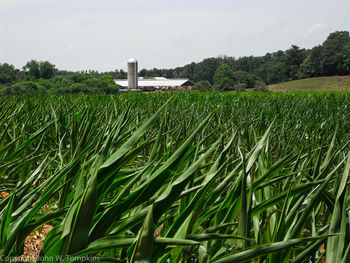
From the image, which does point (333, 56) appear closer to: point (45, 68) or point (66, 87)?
point (66, 87)

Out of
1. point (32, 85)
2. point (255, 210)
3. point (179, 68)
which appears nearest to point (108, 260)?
point (255, 210)

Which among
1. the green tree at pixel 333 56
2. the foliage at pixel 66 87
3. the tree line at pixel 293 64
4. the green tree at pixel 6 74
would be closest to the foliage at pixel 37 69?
the green tree at pixel 6 74

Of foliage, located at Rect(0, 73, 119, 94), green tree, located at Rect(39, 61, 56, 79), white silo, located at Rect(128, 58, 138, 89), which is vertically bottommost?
foliage, located at Rect(0, 73, 119, 94)

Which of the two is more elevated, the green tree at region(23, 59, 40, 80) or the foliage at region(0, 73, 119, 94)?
the green tree at region(23, 59, 40, 80)

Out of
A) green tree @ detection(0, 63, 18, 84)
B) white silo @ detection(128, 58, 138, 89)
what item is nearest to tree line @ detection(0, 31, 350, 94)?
green tree @ detection(0, 63, 18, 84)

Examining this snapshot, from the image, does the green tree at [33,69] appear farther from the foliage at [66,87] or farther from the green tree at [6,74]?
the foliage at [66,87]

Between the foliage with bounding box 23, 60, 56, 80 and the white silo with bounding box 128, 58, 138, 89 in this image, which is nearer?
the white silo with bounding box 128, 58, 138, 89

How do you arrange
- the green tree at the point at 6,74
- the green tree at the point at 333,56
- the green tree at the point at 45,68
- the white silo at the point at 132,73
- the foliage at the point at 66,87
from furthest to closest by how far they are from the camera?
the green tree at the point at 45,68, the green tree at the point at 333,56, the green tree at the point at 6,74, the white silo at the point at 132,73, the foliage at the point at 66,87

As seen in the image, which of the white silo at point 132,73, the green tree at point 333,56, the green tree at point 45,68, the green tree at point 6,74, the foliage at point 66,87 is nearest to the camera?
the foliage at point 66,87

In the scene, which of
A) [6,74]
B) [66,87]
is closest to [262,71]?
[6,74]

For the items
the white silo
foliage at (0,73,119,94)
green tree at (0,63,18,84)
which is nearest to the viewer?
foliage at (0,73,119,94)

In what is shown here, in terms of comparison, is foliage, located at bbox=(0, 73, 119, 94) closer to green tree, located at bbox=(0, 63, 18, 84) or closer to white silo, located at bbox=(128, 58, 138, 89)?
white silo, located at bbox=(128, 58, 138, 89)

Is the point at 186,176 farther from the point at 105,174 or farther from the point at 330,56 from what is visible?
the point at 330,56

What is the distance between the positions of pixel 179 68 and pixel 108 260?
451 feet
